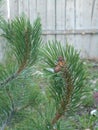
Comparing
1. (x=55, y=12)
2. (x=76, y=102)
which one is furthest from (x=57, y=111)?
(x=55, y=12)

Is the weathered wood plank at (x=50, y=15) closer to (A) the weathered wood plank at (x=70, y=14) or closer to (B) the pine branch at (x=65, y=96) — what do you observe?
(A) the weathered wood plank at (x=70, y=14)

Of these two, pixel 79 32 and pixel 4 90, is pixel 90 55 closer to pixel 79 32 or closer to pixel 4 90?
pixel 79 32

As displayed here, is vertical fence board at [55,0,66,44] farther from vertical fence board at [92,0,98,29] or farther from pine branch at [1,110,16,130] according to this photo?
pine branch at [1,110,16,130]

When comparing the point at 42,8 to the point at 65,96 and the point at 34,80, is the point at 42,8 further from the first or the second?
the point at 65,96

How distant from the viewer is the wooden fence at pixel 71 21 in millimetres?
6602

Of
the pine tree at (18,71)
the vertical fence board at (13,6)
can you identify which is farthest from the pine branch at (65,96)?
the vertical fence board at (13,6)

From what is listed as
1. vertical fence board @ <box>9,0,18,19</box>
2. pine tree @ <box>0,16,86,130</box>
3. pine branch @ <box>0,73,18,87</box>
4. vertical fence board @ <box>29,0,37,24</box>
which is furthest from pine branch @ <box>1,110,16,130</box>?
vertical fence board @ <box>29,0,37,24</box>

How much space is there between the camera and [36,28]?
3.59ft

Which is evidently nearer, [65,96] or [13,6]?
[65,96]

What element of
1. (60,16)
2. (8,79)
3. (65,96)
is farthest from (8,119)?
(60,16)

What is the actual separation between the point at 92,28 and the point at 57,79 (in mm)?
5931

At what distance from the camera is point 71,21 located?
6707 mm

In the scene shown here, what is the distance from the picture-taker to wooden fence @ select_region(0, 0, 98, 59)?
21.7ft

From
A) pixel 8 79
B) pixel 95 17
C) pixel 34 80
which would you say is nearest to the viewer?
pixel 8 79
